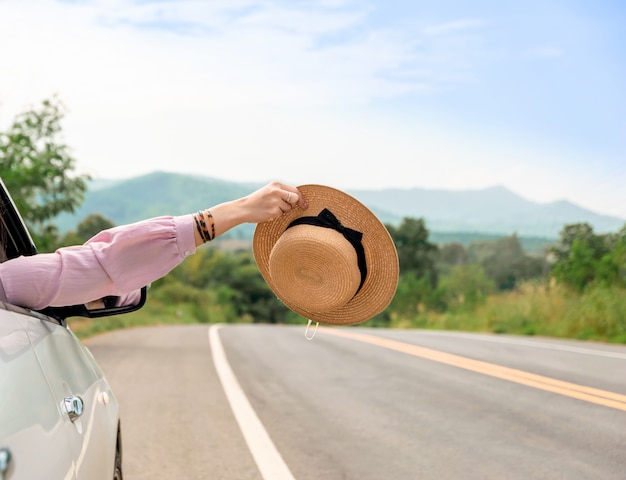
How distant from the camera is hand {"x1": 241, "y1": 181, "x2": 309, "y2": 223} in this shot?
2.94 metres

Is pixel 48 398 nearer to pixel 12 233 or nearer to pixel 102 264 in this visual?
pixel 102 264

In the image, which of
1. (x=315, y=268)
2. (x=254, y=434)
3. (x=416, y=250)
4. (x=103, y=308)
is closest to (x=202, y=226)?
(x=103, y=308)

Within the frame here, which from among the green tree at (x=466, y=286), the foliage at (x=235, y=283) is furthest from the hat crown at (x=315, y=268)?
the foliage at (x=235, y=283)

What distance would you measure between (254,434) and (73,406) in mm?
5234

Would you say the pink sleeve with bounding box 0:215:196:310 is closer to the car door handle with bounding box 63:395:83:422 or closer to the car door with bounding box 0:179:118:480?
the car door with bounding box 0:179:118:480

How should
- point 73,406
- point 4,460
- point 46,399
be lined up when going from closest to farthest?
point 4,460 < point 46,399 < point 73,406

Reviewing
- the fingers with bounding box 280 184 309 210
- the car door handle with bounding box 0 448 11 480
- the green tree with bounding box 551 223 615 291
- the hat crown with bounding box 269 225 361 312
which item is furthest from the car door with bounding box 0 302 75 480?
the green tree with bounding box 551 223 615 291

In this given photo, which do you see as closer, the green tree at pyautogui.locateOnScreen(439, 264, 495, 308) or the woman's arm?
the woman's arm

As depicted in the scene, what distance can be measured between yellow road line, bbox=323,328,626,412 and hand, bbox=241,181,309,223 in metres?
6.58

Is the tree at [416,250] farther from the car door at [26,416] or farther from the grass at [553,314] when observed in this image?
the car door at [26,416]

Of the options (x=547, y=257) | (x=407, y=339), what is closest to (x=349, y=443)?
(x=407, y=339)

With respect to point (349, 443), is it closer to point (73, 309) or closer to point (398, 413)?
point (398, 413)

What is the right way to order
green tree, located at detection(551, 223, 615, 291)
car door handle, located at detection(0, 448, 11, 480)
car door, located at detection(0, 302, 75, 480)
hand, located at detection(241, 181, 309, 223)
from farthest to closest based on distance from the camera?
green tree, located at detection(551, 223, 615, 291), hand, located at detection(241, 181, 309, 223), car door, located at detection(0, 302, 75, 480), car door handle, located at detection(0, 448, 11, 480)

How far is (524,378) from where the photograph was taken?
11.3m
